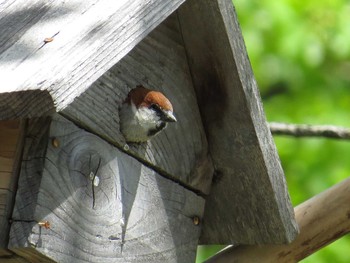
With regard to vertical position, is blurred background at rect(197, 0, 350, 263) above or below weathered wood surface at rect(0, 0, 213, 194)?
above

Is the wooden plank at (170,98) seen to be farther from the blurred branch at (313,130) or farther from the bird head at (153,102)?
the blurred branch at (313,130)

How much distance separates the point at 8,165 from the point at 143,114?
0.45m

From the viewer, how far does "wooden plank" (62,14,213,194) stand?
2.58m

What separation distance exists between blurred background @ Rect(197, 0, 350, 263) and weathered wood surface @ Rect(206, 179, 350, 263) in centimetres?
200

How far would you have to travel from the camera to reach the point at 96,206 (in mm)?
2488

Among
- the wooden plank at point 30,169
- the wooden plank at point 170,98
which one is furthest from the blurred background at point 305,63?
the wooden plank at point 30,169

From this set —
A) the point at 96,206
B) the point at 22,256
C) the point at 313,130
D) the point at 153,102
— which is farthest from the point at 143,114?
the point at 313,130

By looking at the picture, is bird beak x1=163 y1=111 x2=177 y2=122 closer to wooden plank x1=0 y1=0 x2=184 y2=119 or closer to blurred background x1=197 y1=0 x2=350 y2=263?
wooden plank x1=0 y1=0 x2=184 y2=119

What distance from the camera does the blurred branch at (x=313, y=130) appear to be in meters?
3.35

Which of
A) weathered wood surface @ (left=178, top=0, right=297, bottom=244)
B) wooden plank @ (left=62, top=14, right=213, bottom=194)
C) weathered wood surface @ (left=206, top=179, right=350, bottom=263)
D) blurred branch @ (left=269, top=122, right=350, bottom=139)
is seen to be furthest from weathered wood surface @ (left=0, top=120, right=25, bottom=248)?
blurred branch @ (left=269, top=122, right=350, bottom=139)

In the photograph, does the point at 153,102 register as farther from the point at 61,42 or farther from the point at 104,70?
the point at 61,42

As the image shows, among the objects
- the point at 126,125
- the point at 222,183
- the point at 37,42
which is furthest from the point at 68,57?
the point at 222,183

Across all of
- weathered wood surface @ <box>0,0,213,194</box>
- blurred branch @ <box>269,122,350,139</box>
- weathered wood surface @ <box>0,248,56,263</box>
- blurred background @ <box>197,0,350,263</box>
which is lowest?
weathered wood surface @ <box>0,248,56,263</box>

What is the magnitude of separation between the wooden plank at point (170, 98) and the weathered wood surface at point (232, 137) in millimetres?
36
